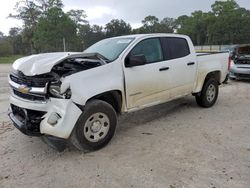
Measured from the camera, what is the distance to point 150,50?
16.0ft

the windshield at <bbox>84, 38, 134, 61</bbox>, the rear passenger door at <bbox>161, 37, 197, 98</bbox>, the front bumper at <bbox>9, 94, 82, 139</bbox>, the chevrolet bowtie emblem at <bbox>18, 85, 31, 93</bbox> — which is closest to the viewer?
the front bumper at <bbox>9, 94, 82, 139</bbox>

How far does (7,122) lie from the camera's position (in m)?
5.39

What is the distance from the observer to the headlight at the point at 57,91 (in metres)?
3.49

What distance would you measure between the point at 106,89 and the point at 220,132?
231cm

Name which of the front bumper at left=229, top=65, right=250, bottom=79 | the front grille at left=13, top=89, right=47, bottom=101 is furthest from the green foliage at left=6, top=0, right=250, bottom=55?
the front grille at left=13, top=89, right=47, bottom=101

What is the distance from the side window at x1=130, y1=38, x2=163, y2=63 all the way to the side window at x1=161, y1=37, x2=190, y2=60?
17cm

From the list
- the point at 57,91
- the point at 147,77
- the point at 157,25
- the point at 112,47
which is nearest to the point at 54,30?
the point at 112,47

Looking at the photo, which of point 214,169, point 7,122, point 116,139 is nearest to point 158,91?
point 116,139

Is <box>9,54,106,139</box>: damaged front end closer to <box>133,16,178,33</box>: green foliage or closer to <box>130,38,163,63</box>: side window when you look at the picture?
<box>130,38,163,63</box>: side window

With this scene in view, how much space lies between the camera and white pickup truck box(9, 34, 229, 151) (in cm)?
353

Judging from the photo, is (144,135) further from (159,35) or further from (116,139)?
(159,35)

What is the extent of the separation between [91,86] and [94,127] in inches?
25.5

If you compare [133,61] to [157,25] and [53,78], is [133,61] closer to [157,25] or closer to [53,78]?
[53,78]

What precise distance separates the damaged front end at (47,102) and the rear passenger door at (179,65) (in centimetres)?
184
